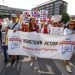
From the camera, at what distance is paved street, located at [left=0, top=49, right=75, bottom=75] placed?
9.84 metres

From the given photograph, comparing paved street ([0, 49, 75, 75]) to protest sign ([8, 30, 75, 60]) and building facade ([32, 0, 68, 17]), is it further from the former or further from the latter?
building facade ([32, 0, 68, 17])

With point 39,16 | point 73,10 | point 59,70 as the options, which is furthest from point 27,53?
point 73,10

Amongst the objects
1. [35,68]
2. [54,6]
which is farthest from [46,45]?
[54,6]

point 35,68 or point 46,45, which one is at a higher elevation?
point 46,45

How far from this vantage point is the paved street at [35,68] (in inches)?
388

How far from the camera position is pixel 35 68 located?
10.6 metres

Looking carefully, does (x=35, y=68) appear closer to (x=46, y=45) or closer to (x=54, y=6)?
(x=46, y=45)

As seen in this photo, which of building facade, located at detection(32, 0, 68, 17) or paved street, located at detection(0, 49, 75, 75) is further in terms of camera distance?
building facade, located at detection(32, 0, 68, 17)

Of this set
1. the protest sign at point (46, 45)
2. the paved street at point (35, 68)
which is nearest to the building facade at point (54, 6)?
the paved street at point (35, 68)

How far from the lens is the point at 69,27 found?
35.6ft

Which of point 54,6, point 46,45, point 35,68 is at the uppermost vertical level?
point 46,45

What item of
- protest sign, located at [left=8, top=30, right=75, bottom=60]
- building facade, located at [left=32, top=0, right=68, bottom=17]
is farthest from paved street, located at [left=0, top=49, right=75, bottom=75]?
building facade, located at [left=32, top=0, right=68, bottom=17]

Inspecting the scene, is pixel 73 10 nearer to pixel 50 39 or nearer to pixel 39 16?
pixel 39 16

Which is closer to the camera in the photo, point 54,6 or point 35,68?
point 35,68
